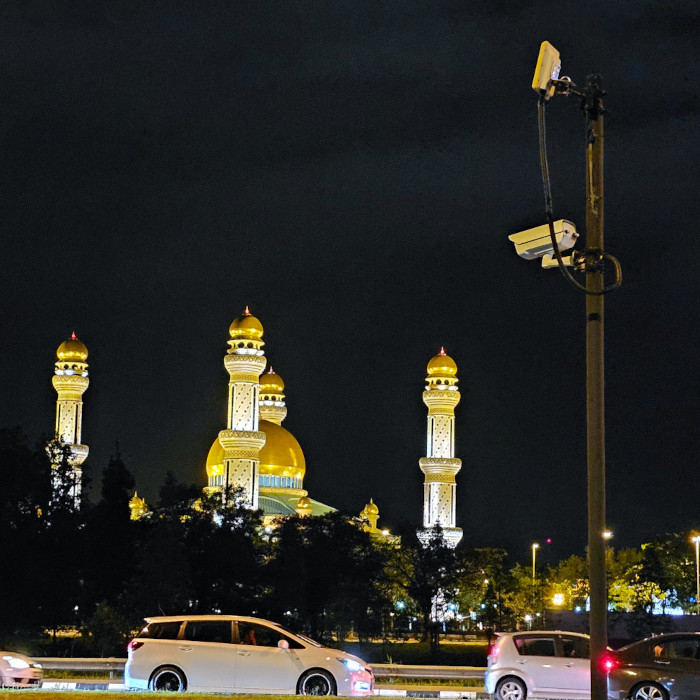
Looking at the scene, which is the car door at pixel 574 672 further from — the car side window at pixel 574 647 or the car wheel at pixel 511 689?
the car wheel at pixel 511 689

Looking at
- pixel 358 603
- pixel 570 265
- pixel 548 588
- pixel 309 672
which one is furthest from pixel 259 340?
pixel 570 265

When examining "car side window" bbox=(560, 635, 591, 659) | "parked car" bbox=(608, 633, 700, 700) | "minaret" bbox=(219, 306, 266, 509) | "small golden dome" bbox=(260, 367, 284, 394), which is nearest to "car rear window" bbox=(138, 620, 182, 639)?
"car side window" bbox=(560, 635, 591, 659)

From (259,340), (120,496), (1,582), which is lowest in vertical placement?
(1,582)

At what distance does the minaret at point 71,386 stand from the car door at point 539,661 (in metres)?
68.6

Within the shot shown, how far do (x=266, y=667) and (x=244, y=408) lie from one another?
65.0 m

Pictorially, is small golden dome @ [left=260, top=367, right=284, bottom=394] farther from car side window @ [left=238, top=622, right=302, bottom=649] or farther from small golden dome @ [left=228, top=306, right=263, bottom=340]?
car side window @ [left=238, top=622, right=302, bottom=649]

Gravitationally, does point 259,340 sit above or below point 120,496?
above

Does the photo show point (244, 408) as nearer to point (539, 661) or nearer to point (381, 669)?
point (381, 669)

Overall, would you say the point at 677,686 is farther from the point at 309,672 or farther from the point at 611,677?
the point at 309,672

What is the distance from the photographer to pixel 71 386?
90.2 meters

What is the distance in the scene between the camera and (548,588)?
84.8 m

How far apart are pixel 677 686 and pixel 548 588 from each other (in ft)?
216

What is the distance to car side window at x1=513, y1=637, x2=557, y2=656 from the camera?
22.3m

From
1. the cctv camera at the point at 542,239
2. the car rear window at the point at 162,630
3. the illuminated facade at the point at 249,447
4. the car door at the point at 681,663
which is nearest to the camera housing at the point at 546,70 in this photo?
the cctv camera at the point at 542,239
